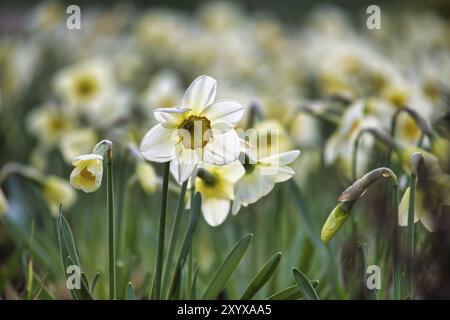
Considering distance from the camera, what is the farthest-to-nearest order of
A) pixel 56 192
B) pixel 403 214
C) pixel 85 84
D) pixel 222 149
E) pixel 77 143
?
1. pixel 85 84
2. pixel 77 143
3. pixel 56 192
4. pixel 403 214
5. pixel 222 149

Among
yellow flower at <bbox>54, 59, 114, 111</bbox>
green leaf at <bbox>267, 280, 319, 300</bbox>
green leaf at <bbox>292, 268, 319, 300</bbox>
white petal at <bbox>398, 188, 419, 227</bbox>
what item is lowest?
green leaf at <bbox>267, 280, 319, 300</bbox>

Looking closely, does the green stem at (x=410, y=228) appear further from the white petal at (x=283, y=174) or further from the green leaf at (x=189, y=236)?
the green leaf at (x=189, y=236)

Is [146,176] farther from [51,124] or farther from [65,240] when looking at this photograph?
[51,124]

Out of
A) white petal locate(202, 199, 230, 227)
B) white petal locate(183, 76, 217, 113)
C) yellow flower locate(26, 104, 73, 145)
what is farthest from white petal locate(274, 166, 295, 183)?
yellow flower locate(26, 104, 73, 145)

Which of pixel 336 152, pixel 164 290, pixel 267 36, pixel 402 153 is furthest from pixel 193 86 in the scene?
pixel 267 36

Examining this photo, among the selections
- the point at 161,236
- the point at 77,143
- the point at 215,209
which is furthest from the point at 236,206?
the point at 77,143

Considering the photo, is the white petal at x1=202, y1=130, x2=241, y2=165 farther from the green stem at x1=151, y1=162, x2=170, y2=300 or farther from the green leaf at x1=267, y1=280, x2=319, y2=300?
the green leaf at x1=267, y1=280, x2=319, y2=300

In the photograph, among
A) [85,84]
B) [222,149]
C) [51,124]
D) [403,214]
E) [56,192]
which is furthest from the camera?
[85,84]
